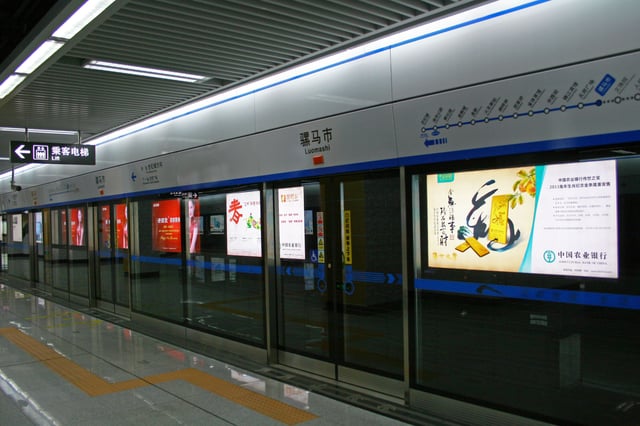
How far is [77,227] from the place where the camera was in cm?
1246

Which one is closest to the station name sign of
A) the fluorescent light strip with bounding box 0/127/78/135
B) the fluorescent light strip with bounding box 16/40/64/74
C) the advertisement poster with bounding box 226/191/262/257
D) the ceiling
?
the fluorescent light strip with bounding box 0/127/78/135

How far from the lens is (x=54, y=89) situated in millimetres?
6707

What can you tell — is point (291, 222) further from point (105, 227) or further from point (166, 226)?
point (105, 227)

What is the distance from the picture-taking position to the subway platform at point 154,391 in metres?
4.51

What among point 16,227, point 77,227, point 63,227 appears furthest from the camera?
point 16,227

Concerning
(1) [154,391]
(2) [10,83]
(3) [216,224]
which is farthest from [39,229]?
(1) [154,391]

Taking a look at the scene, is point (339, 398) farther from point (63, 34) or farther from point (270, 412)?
point (63, 34)

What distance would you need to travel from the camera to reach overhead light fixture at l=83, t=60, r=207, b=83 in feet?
18.7

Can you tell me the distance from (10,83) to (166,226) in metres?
3.25

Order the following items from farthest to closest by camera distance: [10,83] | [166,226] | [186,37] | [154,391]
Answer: [166,226] → [10,83] → [154,391] → [186,37]

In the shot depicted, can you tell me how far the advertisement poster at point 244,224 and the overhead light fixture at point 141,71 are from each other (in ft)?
5.21

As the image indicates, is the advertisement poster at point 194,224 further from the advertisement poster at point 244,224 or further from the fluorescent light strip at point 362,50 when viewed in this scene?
the fluorescent light strip at point 362,50

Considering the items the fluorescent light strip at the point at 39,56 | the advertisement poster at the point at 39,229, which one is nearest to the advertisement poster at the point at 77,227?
the advertisement poster at the point at 39,229

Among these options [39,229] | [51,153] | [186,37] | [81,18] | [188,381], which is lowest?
[188,381]
